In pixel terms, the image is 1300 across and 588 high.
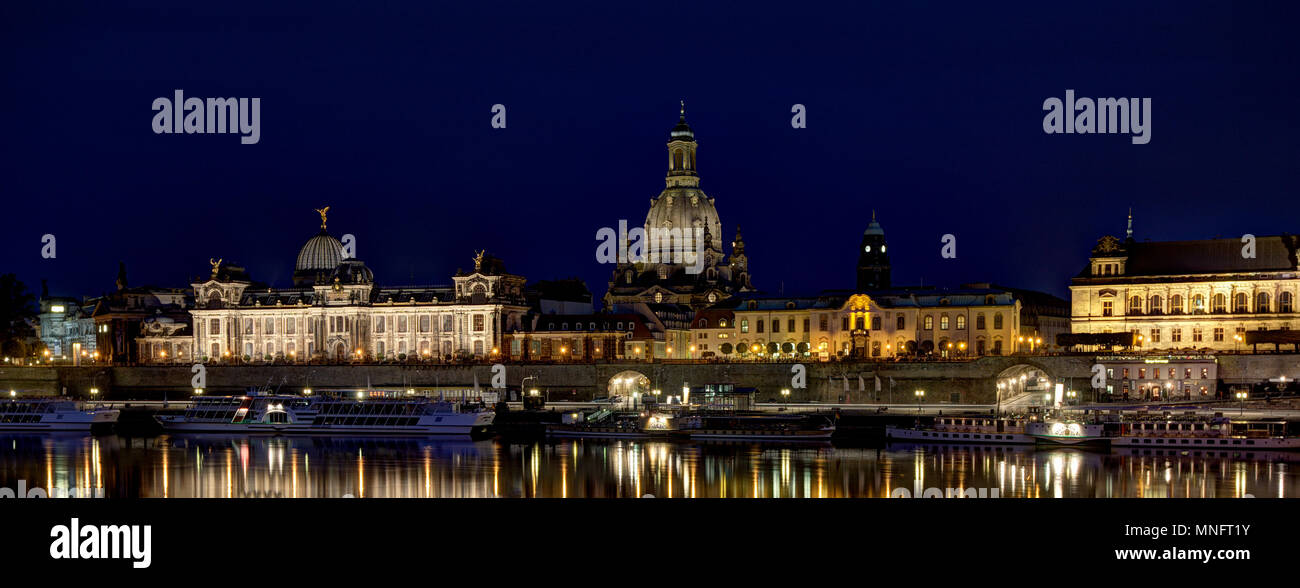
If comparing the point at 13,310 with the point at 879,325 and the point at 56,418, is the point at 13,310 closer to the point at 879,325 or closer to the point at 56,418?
the point at 56,418

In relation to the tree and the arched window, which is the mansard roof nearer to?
the arched window

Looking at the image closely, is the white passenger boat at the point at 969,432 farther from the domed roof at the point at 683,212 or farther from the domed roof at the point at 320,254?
the domed roof at the point at 683,212

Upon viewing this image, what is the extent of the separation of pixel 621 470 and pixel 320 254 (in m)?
94.3

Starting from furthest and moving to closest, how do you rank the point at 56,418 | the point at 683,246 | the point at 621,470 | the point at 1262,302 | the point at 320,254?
the point at 683,246, the point at 320,254, the point at 1262,302, the point at 56,418, the point at 621,470

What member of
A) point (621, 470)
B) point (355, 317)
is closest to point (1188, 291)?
point (621, 470)

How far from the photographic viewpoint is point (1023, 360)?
98.6 metres

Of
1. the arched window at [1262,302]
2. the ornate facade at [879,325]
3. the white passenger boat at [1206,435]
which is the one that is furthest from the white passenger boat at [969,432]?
the arched window at [1262,302]

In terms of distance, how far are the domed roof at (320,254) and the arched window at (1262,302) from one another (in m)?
85.1

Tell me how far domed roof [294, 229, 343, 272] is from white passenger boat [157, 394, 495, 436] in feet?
196

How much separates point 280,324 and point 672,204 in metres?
50.8

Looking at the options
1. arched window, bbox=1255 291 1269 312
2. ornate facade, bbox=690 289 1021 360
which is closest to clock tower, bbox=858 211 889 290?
ornate facade, bbox=690 289 1021 360

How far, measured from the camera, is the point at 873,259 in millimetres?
159125
